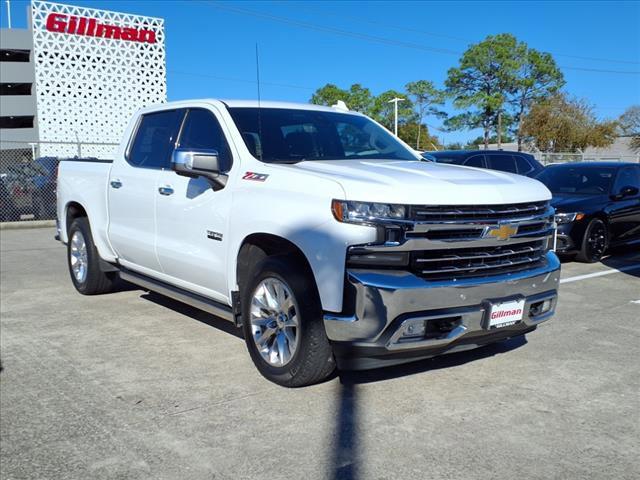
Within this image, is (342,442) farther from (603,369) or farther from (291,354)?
(603,369)

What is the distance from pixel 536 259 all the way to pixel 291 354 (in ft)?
5.96

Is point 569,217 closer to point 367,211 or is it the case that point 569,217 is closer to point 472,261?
point 472,261

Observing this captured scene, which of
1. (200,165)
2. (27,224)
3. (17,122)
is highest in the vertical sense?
(17,122)

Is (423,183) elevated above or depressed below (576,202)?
above

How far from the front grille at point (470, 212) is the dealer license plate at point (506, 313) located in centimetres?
54

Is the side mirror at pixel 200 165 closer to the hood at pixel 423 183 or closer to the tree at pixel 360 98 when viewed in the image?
the hood at pixel 423 183

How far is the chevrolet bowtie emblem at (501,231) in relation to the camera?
159 inches

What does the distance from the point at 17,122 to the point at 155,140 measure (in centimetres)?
6470

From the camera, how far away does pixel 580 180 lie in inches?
419

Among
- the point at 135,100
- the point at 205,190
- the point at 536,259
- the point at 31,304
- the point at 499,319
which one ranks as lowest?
the point at 31,304

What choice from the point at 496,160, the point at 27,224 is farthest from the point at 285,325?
the point at 27,224

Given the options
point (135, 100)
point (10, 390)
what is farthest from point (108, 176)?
point (135, 100)

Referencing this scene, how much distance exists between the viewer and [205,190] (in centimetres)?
495

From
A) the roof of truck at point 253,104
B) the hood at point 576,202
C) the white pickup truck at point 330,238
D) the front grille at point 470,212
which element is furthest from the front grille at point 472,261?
the hood at point 576,202
